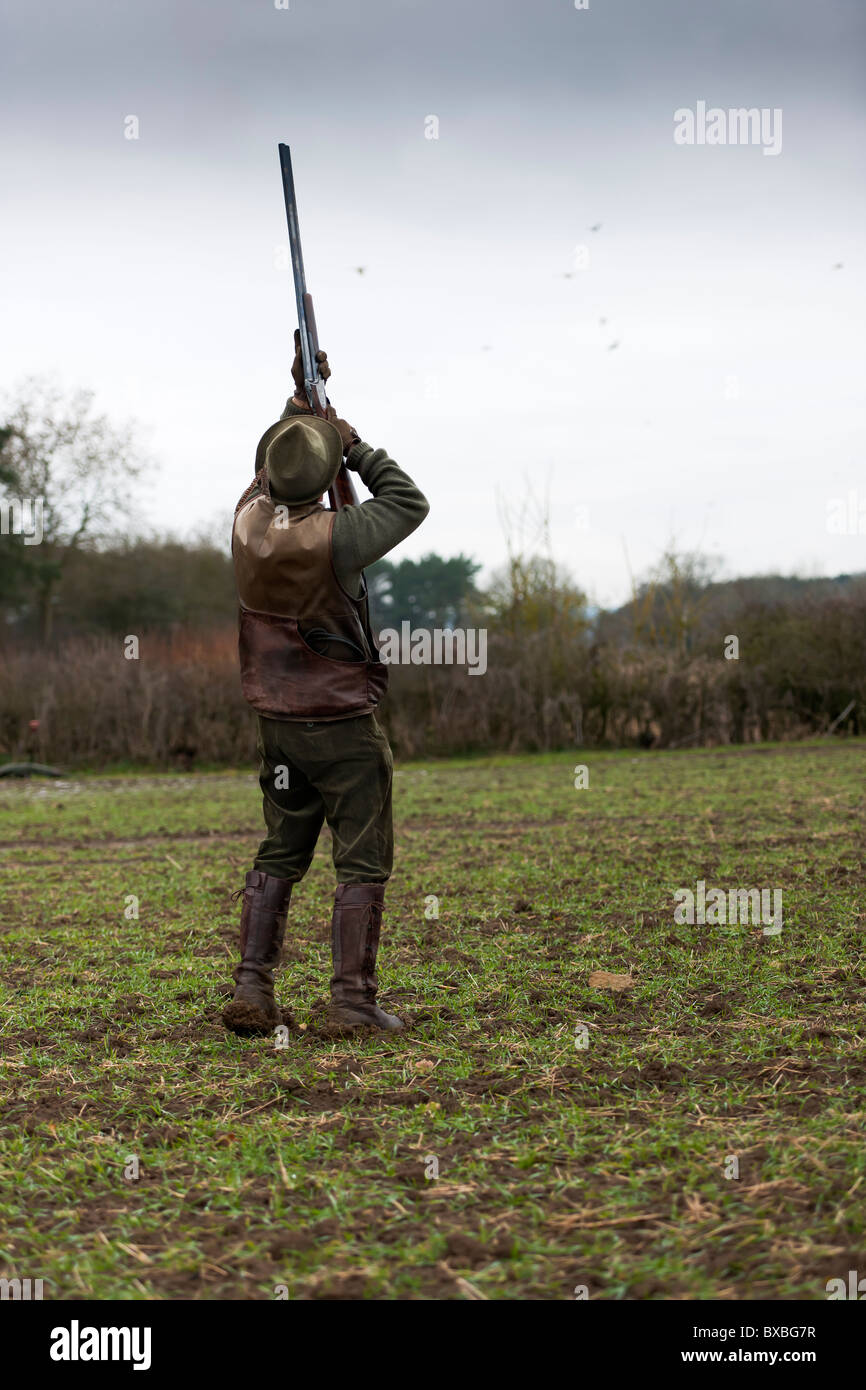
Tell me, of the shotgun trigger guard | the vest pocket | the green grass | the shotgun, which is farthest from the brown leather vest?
the green grass

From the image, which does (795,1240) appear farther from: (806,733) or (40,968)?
(806,733)

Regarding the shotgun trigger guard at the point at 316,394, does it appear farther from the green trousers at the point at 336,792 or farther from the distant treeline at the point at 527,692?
the distant treeline at the point at 527,692

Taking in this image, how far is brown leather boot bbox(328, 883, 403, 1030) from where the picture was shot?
14.4ft

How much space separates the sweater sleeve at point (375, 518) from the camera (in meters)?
4.27

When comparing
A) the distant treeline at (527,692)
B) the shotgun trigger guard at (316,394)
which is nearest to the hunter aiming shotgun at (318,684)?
the shotgun trigger guard at (316,394)

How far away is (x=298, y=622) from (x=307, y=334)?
1200 mm

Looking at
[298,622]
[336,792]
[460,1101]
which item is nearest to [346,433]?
[298,622]

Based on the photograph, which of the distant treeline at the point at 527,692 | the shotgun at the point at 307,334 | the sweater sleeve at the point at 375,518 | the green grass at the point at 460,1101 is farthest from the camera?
the distant treeline at the point at 527,692

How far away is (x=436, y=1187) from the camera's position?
3.01 metres

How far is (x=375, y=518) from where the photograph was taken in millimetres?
4312

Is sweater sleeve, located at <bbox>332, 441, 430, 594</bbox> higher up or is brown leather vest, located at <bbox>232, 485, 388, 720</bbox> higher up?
sweater sleeve, located at <bbox>332, 441, 430, 594</bbox>

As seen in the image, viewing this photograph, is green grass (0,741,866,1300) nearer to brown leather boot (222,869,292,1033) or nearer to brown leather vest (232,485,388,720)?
brown leather boot (222,869,292,1033)

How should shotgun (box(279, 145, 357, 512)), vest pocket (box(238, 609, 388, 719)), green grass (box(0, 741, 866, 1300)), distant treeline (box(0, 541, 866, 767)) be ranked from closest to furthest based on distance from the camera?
green grass (box(0, 741, 866, 1300))
vest pocket (box(238, 609, 388, 719))
shotgun (box(279, 145, 357, 512))
distant treeline (box(0, 541, 866, 767))
